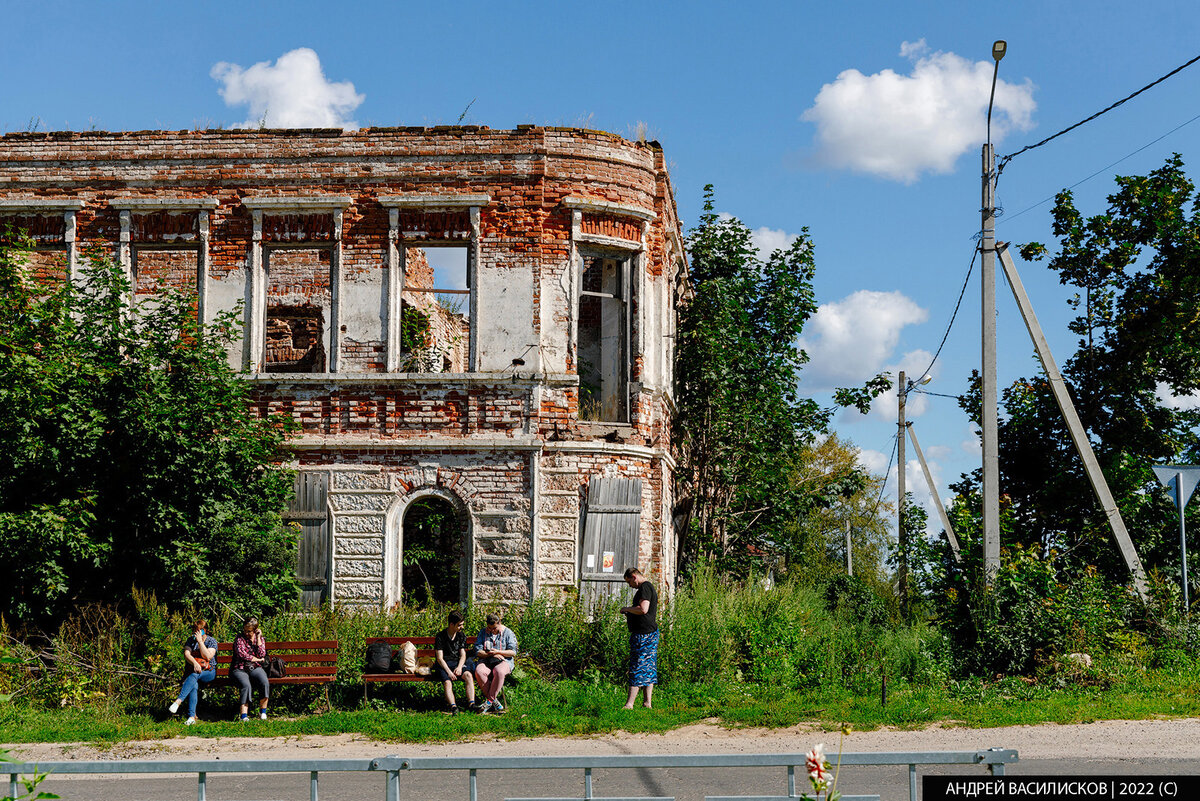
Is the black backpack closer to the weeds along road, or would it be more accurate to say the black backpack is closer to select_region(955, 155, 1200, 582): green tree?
the weeds along road

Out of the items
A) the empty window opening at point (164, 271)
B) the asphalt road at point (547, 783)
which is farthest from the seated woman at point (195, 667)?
the empty window opening at point (164, 271)

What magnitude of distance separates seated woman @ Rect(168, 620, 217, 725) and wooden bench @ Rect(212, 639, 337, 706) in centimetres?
17

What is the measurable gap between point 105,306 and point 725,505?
11.1m

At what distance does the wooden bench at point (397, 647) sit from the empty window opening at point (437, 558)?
2.52 metres

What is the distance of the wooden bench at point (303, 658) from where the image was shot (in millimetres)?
13516

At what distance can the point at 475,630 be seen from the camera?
15.4m

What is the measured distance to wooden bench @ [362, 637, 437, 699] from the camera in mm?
13305

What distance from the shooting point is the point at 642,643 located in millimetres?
13047

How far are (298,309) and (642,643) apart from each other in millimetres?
12034

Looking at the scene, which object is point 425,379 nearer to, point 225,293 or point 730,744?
point 225,293

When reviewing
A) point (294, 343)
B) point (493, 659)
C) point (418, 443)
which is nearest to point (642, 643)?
point (493, 659)

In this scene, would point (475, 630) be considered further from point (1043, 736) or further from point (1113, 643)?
point (1113, 643)

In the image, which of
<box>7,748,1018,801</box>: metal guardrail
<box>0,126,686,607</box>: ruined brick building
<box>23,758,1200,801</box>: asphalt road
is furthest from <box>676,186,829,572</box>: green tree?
<box>7,748,1018,801</box>: metal guardrail

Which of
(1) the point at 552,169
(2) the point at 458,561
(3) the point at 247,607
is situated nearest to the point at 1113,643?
(2) the point at 458,561
